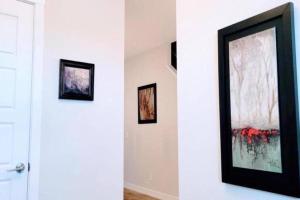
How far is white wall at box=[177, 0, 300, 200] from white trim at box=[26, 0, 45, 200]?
1.34 metres

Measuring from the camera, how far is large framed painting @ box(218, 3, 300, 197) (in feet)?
3.44

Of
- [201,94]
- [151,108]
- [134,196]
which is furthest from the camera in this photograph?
[151,108]

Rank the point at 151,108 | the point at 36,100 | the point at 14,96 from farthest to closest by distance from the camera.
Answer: the point at 151,108, the point at 36,100, the point at 14,96

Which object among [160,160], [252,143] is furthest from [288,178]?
[160,160]

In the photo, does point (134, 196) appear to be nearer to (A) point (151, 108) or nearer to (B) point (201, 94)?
(A) point (151, 108)

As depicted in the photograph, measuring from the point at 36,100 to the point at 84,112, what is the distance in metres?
0.48

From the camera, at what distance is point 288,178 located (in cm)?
104

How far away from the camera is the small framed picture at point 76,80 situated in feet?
8.20

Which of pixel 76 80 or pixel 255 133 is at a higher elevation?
pixel 76 80

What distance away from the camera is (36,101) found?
7.59ft

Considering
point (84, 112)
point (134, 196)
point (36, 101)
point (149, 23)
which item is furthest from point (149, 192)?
point (36, 101)

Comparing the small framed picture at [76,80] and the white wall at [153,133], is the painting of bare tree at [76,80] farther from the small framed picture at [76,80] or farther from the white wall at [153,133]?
the white wall at [153,133]

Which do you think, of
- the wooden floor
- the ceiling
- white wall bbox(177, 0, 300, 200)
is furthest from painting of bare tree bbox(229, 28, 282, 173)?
the wooden floor

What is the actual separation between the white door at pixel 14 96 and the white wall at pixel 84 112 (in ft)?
0.54
